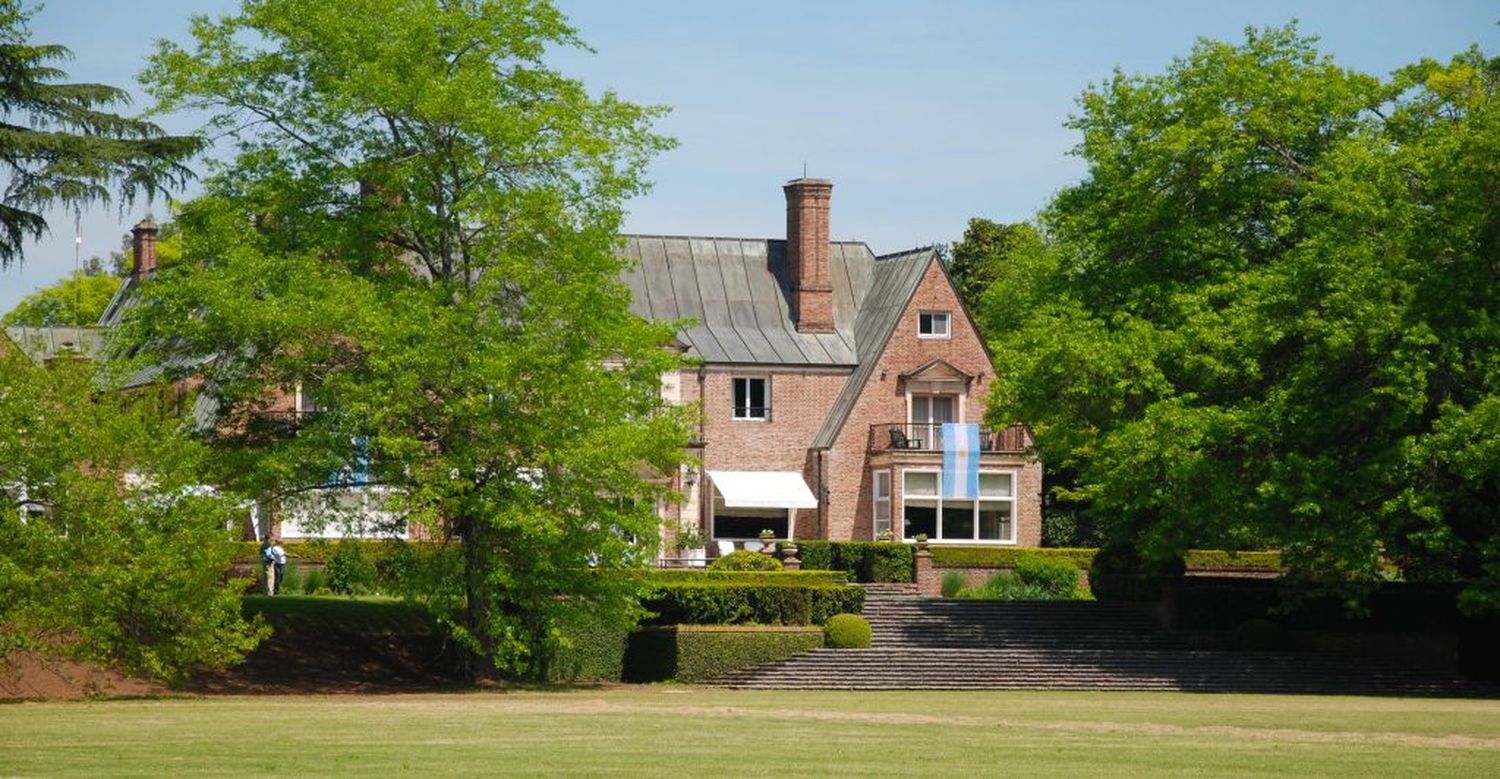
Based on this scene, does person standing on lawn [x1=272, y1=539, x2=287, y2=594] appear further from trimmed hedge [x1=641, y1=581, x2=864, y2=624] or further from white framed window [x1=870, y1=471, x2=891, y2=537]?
white framed window [x1=870, y1=471, x2=891, y2=537]

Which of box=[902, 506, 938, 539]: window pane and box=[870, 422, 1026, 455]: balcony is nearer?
box=[902, 506, 938, 539]: window pane

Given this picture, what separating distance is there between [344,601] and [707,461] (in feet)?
57.0

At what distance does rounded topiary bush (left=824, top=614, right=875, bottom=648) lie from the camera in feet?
146

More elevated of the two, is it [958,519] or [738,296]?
[738,296]

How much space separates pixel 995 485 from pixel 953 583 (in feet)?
23.0

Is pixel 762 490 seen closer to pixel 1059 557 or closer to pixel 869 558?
pixel 869 558

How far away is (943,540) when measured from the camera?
61.8 m

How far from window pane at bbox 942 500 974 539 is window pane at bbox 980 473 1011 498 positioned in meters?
0.63

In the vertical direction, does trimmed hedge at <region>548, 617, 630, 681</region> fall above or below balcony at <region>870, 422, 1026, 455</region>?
below

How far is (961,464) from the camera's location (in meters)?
61.8

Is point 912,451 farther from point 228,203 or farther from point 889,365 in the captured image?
point 228,203

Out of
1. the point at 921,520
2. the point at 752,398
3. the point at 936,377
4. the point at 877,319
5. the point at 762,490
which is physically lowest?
the point at 921,520

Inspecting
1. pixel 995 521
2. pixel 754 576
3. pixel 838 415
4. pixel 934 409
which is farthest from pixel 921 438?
pixel 754 576

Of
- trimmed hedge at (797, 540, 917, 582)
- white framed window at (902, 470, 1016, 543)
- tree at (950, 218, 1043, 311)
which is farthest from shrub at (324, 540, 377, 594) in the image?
tree at (950, 218, 1043, 311)
